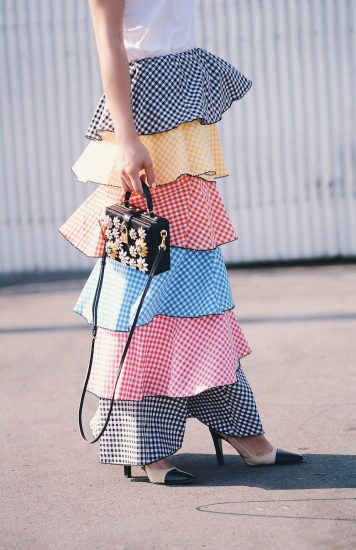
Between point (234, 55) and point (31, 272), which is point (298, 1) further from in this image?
point (31, 272)

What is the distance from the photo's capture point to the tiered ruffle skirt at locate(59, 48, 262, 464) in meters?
3.05

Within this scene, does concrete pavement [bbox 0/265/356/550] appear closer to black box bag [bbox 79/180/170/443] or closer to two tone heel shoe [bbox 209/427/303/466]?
two tone heel shoe [bbox 209/427/303/466]

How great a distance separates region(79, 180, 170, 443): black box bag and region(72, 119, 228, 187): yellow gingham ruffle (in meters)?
0.09

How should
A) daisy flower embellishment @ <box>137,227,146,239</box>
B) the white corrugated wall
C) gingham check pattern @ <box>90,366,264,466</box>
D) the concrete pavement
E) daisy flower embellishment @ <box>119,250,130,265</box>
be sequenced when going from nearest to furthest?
the concrete pavement
daisy flower embellishment @ <box>137,227,146,239</box>
daisy flower embellishment @ <box>119,250,130,265</box>
gingham check pattern @ <box>90,366,264,466</box>
the white corrugated wall

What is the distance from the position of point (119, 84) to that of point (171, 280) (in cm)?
58

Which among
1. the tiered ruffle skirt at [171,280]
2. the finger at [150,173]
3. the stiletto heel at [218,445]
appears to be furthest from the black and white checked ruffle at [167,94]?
the stiletto heel at [218,445]

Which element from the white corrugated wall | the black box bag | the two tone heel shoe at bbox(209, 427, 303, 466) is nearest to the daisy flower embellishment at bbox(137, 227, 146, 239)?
the black box bag

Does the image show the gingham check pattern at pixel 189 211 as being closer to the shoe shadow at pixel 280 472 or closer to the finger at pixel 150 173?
the finger at pixel 150 173

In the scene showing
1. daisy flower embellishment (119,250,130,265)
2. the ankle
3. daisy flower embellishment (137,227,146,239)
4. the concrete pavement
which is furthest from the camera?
the ankle

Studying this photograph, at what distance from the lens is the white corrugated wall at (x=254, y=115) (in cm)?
750

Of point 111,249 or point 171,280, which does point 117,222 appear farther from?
point 171,280

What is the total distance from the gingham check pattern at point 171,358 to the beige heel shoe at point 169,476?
240 millimetres

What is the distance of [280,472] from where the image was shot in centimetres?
322

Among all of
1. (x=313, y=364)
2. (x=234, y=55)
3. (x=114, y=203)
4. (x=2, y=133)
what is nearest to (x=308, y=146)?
(x=234, y=55)
